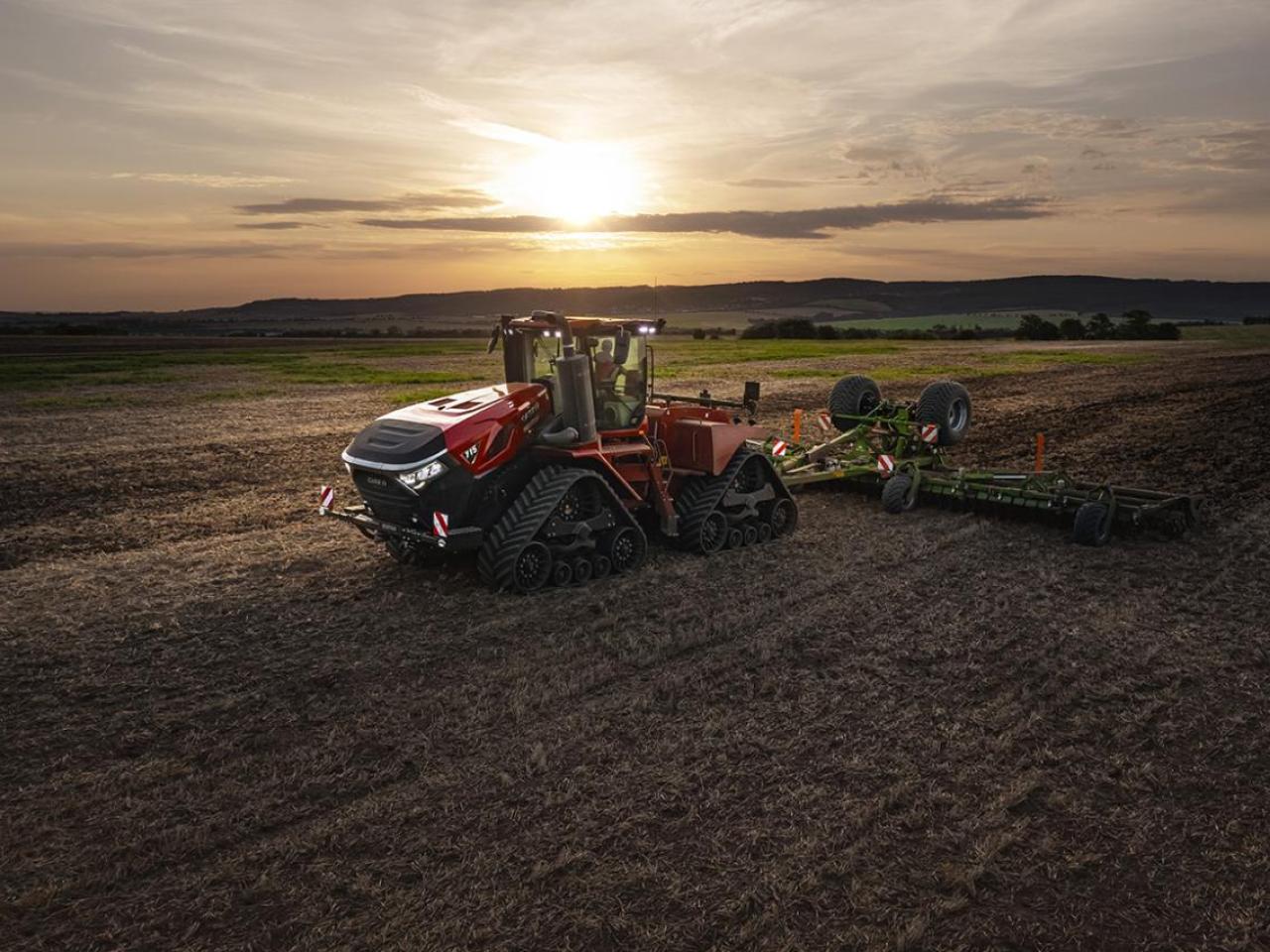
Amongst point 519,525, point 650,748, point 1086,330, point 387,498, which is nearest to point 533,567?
point 519,525

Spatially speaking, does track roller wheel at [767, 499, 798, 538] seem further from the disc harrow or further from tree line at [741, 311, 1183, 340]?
tree line at [741, 311, 1183, 340]

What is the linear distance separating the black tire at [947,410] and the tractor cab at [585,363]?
6.47m

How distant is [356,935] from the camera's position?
16.5 feet

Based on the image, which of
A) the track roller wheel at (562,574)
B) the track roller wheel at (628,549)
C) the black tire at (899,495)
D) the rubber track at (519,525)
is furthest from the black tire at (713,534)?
the black tire at (899,495)

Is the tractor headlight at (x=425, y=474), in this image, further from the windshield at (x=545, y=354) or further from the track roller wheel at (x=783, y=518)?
the track roller wheel at (x=783, y=518)

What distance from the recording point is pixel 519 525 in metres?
10.2

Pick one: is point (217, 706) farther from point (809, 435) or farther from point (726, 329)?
point (726, 329)

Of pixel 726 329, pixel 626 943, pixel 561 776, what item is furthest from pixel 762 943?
pixel 726 329

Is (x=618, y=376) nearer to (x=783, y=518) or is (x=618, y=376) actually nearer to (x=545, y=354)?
(x=545, y=354)

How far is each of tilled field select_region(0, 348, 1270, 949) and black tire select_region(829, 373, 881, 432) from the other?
177 inches

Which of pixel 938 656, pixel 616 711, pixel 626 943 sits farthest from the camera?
pixel 938 656

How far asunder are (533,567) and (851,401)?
879cm

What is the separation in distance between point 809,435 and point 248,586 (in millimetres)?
15992

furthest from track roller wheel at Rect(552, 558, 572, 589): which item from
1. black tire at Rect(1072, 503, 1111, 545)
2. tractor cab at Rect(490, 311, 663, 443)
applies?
black tire at Rect(1072, 503, 1111, 545)
